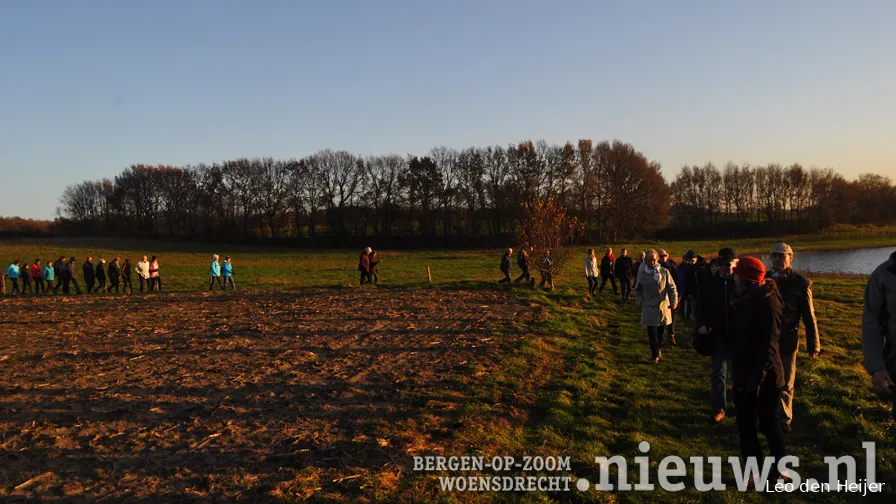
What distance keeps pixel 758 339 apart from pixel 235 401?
19.3 feet

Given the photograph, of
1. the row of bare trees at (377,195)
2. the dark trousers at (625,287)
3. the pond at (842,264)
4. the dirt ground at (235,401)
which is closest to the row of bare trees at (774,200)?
the row of bare trees at (377,195)

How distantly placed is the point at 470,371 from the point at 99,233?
84828 mm

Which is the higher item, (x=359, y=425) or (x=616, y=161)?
(x=616, y=161)

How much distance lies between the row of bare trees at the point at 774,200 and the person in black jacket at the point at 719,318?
66.2m

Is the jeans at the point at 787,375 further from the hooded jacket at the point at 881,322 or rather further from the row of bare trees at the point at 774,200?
the row of bare trees at the point at 774,200

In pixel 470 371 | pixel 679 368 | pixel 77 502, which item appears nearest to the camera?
pixel 77 502

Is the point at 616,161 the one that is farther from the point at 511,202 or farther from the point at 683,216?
the point at 683,216

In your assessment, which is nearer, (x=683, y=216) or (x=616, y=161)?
(x=616, y=161)

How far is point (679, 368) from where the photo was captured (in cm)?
848

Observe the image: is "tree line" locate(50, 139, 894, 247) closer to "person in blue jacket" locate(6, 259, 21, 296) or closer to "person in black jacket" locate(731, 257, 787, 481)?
"person in blue jacket" locate(6, 259, 21, 296)

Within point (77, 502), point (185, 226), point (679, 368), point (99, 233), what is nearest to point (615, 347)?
point (679, 368)

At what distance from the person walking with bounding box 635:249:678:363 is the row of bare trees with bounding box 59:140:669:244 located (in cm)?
5295

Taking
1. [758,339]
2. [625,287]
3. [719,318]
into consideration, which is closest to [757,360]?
[758,339]

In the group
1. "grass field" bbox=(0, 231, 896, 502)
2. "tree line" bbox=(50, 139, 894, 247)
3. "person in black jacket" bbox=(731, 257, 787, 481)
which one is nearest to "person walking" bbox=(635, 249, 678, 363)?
"grass field" bbox=(0, 231, 896, 502)
